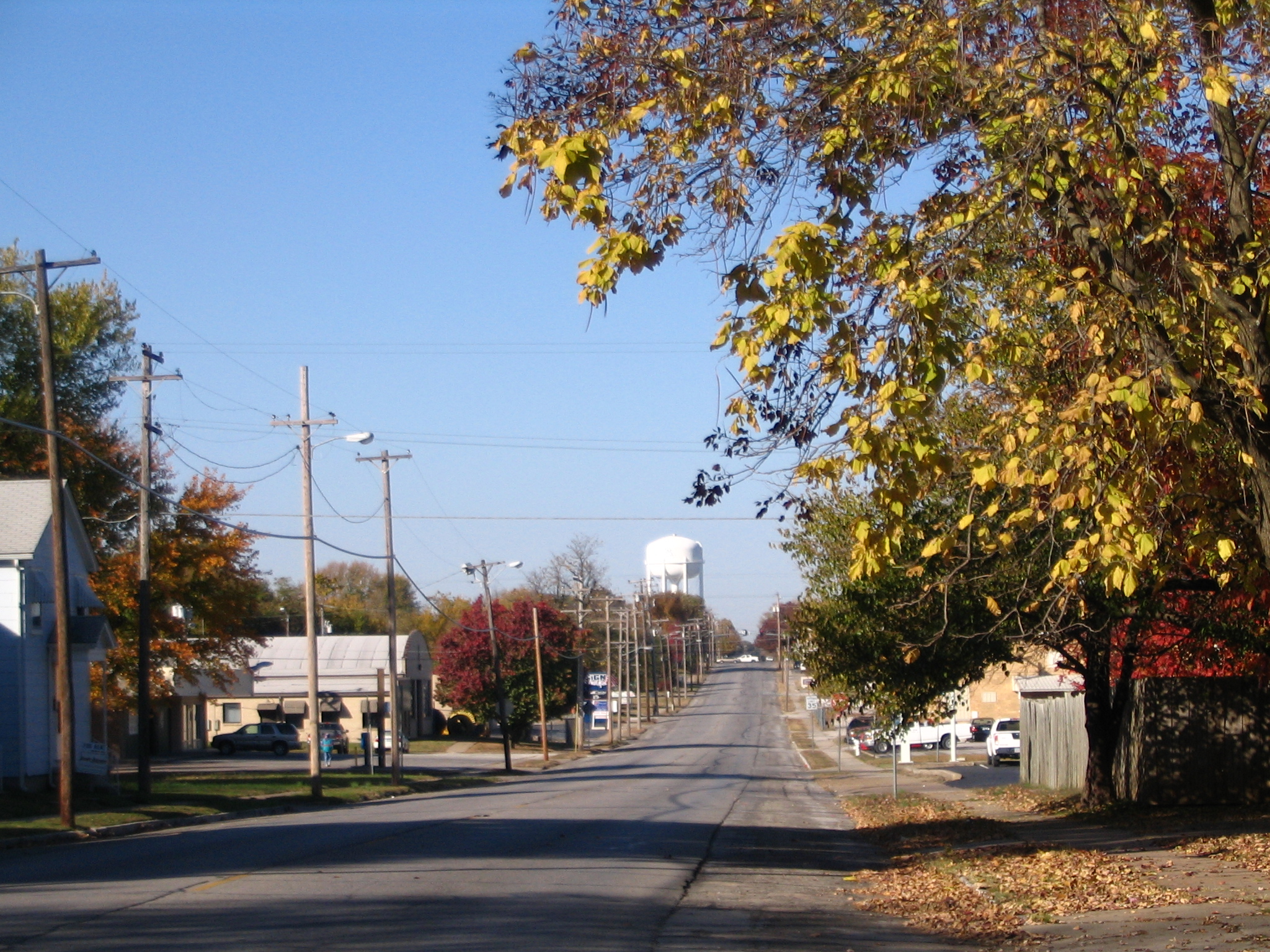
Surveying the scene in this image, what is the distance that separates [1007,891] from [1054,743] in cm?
1721

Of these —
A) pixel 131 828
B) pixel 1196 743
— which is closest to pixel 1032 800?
pixel 1196 743

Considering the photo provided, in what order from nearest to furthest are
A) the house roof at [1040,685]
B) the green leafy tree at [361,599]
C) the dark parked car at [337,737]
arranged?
the house roof at [1040,685] < the dark parked car at [337,737] < the green leafy tree at [361,599]

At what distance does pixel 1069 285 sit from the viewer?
30.9 ft

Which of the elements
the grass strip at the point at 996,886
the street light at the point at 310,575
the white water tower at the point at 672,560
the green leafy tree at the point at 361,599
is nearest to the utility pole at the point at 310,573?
the street light at the point at 310,575

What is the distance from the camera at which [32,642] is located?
31422 mm

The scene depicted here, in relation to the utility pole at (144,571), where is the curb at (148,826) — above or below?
below

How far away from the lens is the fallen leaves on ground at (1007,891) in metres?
10.9

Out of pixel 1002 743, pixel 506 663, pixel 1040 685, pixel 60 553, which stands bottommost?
pixel 1002 743

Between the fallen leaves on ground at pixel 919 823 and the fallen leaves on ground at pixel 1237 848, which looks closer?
the fallen leaves on ground at pixel 1237 848

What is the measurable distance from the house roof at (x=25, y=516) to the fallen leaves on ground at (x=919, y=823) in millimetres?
19920

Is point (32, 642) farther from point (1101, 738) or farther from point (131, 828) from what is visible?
point (1101, 738)

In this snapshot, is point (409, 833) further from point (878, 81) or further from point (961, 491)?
point (878, 81)

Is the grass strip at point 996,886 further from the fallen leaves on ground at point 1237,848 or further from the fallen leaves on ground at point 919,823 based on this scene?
the fallen leaves on ground at point 1237,848

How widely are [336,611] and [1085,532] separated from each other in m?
99.3
